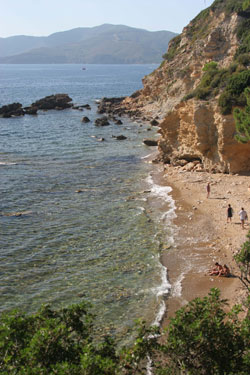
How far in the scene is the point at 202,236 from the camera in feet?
72.4

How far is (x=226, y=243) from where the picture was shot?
68.9 ft

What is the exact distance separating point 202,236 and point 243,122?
9333mm

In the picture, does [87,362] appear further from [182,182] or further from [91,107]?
[91,107]

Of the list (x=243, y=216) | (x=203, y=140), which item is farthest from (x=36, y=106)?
(x=243, y=216)

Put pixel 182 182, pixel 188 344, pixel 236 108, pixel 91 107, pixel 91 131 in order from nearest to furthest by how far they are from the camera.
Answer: pixel 188 344, pixel 236 108, pixel 182 182, pixel 91 131, pixel 91 107

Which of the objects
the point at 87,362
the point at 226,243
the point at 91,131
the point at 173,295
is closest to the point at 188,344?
the point at 87,362

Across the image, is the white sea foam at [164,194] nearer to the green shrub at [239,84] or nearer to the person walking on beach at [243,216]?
the person walking on beach at [243,216]

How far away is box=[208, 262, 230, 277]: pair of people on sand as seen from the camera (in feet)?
58.7

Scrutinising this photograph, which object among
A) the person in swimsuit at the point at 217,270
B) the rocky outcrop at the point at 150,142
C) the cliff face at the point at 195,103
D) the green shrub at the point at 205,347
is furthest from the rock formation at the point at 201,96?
the green shrub at the point at 205,347

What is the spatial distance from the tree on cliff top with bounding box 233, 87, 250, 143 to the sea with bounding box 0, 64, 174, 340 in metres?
6.44

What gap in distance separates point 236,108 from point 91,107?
62181mm

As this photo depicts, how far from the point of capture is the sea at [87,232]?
16828 millimetres

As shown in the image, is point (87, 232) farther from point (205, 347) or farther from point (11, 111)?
point (11, 111)

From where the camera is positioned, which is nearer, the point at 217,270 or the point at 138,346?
the point at 138,346
